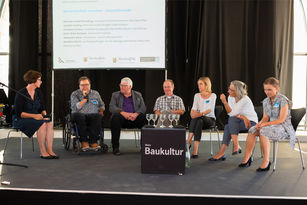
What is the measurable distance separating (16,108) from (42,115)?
306mm

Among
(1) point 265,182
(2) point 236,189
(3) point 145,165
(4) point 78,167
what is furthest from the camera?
(4) point 78,167

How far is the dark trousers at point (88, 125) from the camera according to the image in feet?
13.5

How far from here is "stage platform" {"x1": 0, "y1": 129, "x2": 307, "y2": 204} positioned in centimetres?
235

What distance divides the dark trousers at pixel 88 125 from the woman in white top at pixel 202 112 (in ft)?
3.94

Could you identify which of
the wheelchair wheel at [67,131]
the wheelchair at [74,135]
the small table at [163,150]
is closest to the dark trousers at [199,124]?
the small table at [163,150]

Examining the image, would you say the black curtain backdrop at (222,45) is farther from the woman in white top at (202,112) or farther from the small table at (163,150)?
the small table at (163,150)

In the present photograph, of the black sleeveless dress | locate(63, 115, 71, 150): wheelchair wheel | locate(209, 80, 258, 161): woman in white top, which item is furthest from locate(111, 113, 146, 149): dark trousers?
locate(209, 80, 258, 161): woman in white top

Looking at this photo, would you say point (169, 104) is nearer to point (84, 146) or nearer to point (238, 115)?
point (238, 115)

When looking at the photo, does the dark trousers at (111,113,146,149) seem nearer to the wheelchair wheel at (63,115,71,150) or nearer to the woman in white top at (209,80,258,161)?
the wheelchair wheel at (63,115,71,150)

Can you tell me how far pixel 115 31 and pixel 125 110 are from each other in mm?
1670

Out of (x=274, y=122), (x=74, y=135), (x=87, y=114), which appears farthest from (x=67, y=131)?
(x=274, y=122)

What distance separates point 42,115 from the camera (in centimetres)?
391

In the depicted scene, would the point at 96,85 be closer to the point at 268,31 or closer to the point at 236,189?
the point at 268,31

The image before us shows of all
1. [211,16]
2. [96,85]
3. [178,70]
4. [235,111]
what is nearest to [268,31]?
[211,16]
